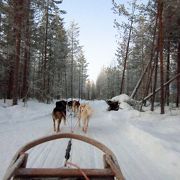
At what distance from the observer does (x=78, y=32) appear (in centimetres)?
5934

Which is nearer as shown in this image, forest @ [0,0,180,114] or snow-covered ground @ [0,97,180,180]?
snow-covered ground @ [0,97,180,180]

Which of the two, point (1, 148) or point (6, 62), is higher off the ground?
point (6, 62)

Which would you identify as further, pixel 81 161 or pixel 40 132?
pixel 40 132

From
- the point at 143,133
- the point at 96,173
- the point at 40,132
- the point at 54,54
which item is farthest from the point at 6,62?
the point at 96,173

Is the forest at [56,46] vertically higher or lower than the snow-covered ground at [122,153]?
higher

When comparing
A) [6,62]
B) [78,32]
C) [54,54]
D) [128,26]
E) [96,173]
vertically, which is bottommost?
[96,173]

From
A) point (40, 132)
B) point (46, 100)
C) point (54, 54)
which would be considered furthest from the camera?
point (54, 54)

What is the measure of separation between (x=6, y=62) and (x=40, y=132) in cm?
1925

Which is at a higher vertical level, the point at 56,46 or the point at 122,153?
the point at 56,46

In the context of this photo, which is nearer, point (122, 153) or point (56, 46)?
point (122, 153)

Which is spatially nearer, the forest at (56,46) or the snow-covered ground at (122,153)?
the snow-covered ground at (122,153)

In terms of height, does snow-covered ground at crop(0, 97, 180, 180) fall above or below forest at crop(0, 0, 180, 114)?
below

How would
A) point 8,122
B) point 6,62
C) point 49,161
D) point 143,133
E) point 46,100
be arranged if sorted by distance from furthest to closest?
point 46,100 < point 6,62 < point 8,122 < point 143,133 < point 49,161

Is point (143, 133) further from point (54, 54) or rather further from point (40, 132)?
point (54, 54)
